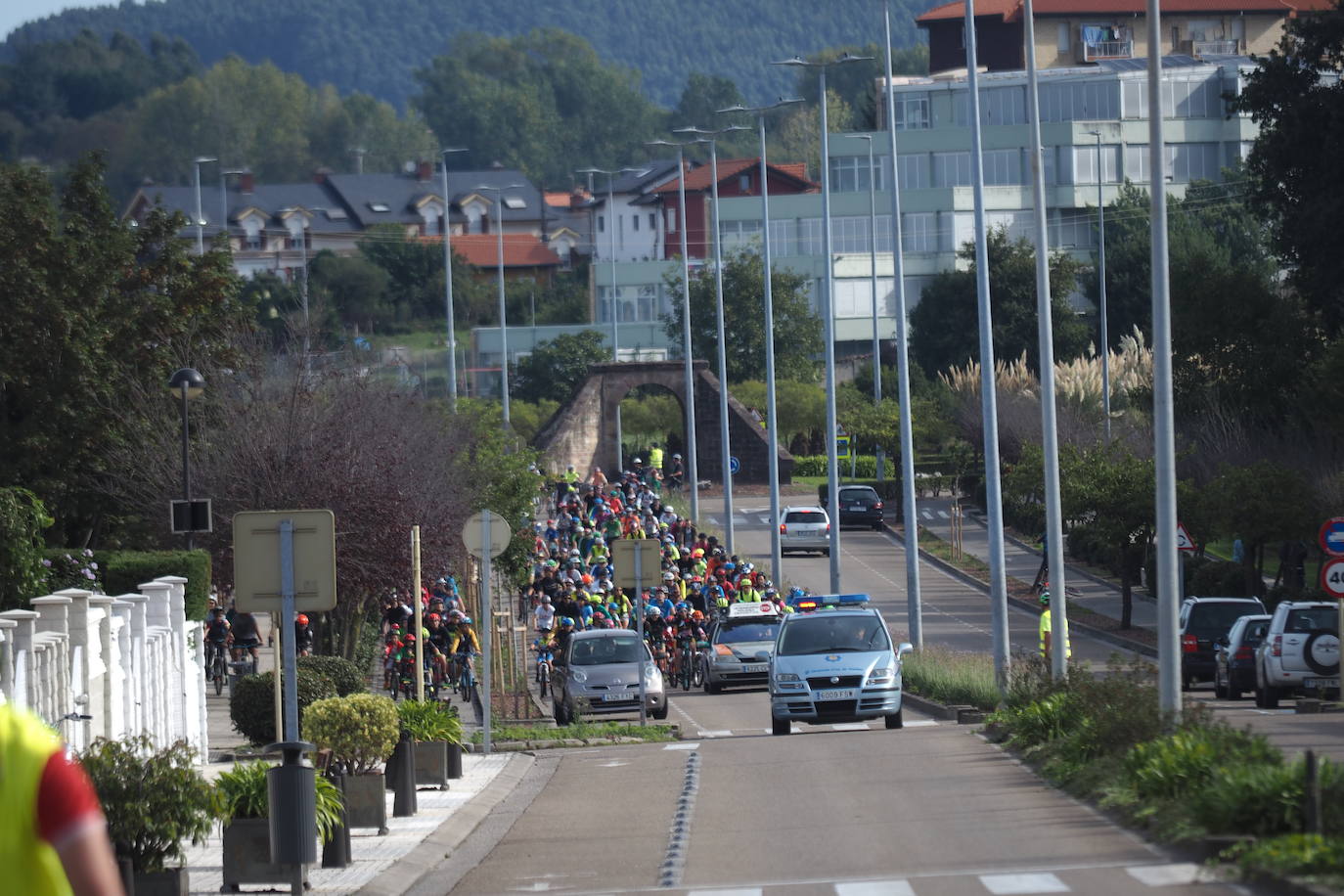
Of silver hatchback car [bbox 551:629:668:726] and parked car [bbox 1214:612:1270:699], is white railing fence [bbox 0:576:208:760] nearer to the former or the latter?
silver hatchback car [bbox 551:629:668:726]

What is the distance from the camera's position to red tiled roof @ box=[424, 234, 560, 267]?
13738cm

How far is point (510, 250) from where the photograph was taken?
14200 centimetres

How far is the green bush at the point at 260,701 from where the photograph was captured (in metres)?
23.0

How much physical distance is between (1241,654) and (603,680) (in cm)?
981

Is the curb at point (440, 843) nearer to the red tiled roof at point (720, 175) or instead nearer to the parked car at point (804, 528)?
the parked car at point (804, 528)

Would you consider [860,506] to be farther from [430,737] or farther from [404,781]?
[404,781]

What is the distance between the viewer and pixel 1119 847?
43.6 ft

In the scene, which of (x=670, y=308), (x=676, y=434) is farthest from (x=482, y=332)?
(x=676, y=434)

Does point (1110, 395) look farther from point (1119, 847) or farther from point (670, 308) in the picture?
point (1119, 847)

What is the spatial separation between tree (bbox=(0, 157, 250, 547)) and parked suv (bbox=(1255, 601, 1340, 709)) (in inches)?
700

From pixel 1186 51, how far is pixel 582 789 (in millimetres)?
97304

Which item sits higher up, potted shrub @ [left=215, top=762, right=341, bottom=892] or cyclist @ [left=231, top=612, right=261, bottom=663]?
potted shrub @ [left=215, top=762, right=341, bottom=892]

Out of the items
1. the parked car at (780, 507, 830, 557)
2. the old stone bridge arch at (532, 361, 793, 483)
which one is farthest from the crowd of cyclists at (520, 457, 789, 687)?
the old stone bridge arch at (532, 361, 793, 483)

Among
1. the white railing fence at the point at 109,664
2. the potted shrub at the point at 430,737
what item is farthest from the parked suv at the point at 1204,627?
the white railing fence at the point at 109,664
